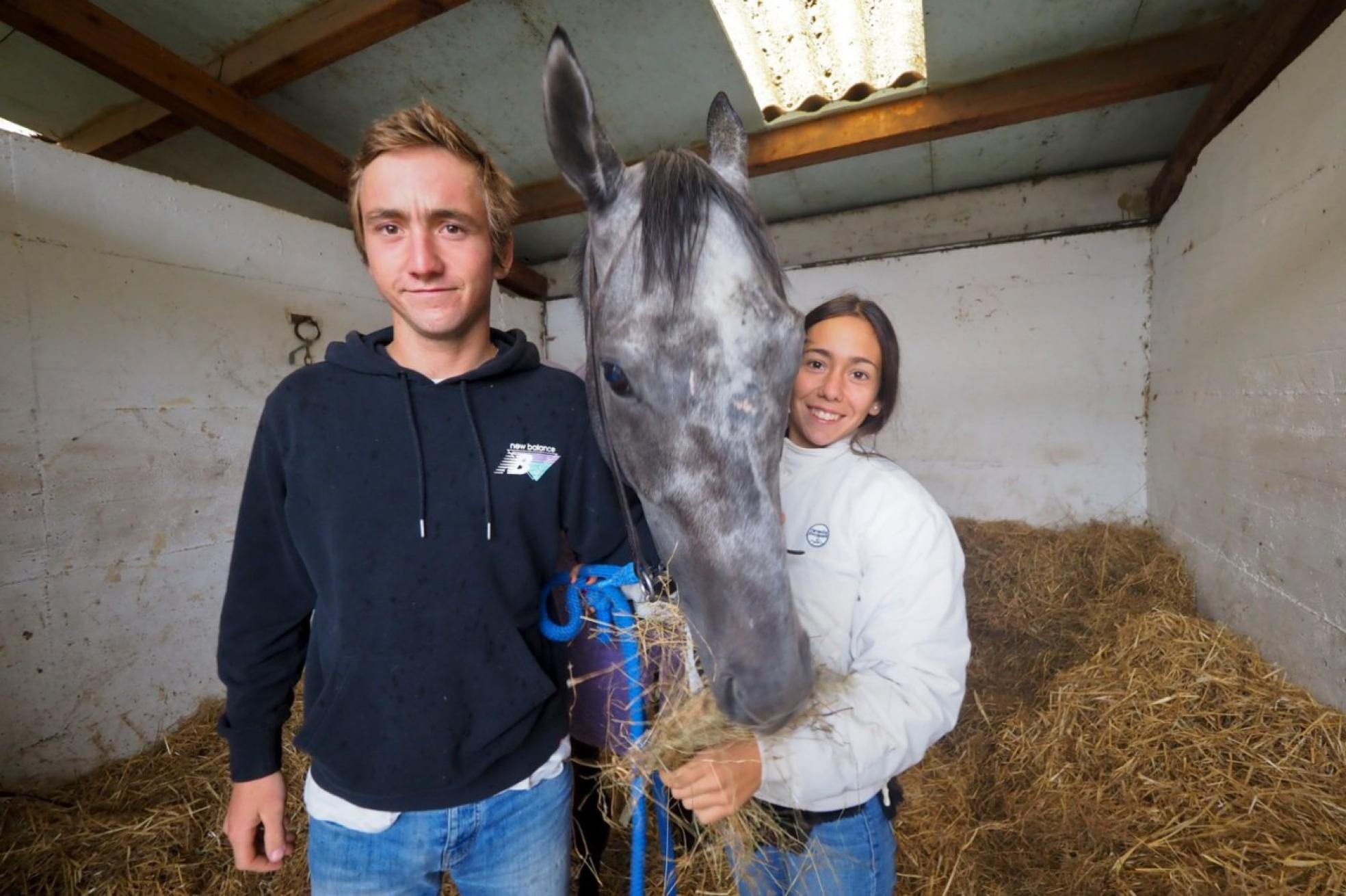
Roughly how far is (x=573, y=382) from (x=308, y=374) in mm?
493

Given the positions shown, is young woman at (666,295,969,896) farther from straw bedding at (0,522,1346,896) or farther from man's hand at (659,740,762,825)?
straw bedding at (0,522,1346,896)

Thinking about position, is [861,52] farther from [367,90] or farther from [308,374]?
[308,374]

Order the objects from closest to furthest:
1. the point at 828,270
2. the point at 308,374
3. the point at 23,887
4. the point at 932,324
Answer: the point at 308,374 < the point at 23,887 < the point at 932,324 < the point at 828,270

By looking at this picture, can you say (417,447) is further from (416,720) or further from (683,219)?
(683,219)

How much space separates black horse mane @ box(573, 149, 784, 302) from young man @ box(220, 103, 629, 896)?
320 millimetres

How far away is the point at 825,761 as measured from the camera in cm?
87

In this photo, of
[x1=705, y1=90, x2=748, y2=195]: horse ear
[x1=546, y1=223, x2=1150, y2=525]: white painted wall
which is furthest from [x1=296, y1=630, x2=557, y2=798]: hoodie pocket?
[x1=546, y1=223, x2=1150, y2=525]: white painted wall

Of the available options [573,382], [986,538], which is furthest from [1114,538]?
[573,382]

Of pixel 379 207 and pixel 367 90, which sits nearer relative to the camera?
pixel 379 207

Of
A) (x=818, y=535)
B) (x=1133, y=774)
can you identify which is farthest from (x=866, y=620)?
(x=1133, y=774)

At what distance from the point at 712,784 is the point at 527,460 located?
61 cm

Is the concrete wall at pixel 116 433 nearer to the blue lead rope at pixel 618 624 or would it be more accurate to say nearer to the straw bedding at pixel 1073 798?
the straw bedding at pixel 1073 798

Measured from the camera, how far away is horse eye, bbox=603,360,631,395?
2.91 feet

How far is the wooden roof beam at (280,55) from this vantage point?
7.33ft
